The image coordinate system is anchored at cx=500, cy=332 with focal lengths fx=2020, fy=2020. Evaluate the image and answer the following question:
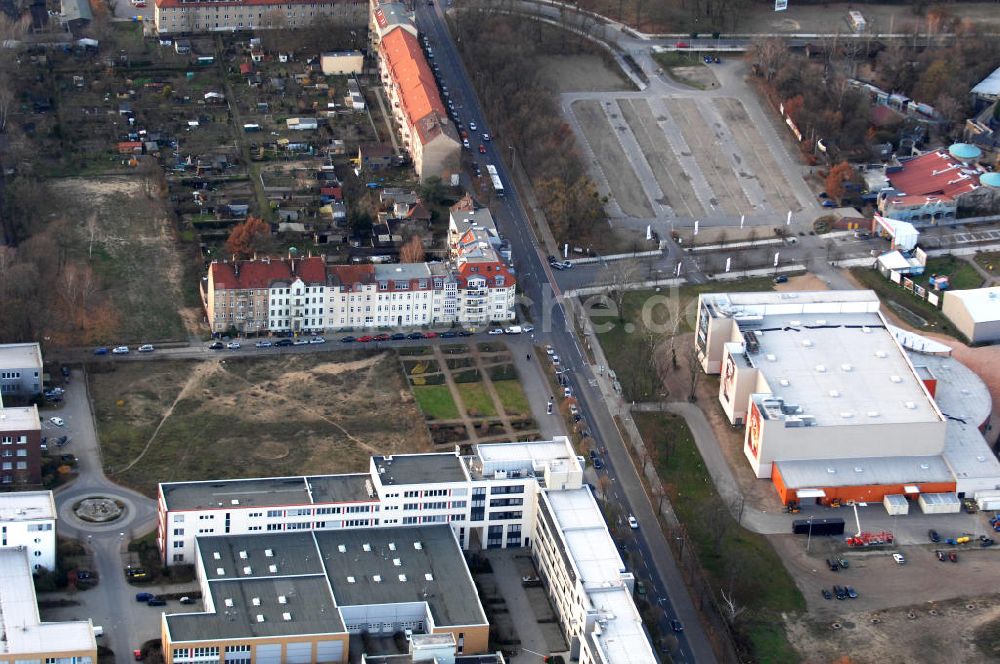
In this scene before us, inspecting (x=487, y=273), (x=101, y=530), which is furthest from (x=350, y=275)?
(x=101, y=530)

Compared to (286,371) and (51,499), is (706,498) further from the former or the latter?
(51,499)

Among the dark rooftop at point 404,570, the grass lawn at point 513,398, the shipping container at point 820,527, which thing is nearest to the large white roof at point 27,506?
the dark rooftop at point 404,570

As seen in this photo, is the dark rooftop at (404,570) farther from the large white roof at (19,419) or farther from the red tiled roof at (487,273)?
the red tiled roof at (487,273)

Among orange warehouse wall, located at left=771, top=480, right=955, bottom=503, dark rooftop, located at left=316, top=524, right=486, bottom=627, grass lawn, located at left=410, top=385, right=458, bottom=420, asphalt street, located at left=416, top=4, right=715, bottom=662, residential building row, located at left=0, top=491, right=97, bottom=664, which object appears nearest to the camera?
residential building row, located at left=0, top=491, right=97, bottom=664

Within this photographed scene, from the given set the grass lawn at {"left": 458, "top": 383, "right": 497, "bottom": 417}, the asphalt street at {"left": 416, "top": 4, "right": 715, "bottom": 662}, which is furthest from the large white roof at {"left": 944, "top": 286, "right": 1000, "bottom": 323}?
the grass lawn at {"left": 458, "top": 383, "right": 497, "bottom": 417}

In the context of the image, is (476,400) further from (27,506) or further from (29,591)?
(29,591)

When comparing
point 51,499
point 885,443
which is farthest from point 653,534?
point 51,499

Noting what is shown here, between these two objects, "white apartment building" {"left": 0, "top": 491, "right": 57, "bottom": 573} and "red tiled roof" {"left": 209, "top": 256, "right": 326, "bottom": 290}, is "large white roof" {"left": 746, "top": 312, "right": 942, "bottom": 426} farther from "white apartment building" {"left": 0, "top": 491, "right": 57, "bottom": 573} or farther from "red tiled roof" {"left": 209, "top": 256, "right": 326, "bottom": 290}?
"white apartment building" {"left": 0, "top": 491, "right": 57, "bottom": 573}
